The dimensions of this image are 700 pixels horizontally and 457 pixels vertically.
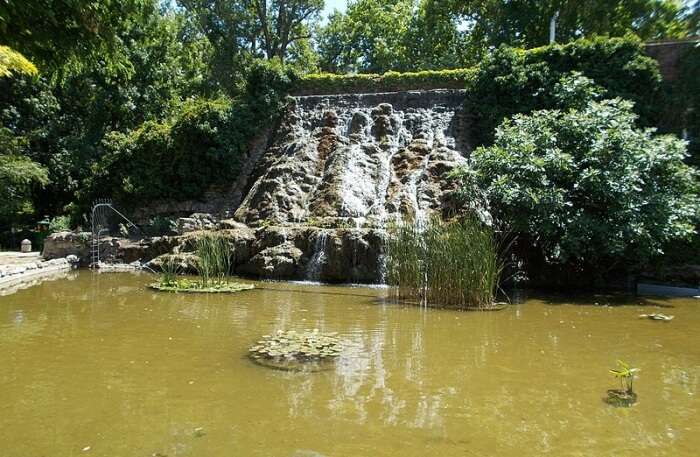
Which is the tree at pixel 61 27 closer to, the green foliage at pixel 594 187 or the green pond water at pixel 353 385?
the green pond water at pixel 353 385

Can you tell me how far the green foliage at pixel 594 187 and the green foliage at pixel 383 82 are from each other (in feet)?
24.7

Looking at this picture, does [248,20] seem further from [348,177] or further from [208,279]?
[208,279]

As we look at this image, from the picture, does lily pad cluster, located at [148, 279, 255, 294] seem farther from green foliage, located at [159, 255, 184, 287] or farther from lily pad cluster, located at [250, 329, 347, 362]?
lily pad cluster, located at [250, 329, 347, 362]

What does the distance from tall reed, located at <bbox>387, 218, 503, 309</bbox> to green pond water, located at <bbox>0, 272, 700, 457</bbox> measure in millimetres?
421

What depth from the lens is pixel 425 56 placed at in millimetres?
27219

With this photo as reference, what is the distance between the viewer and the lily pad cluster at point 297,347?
17.4ft

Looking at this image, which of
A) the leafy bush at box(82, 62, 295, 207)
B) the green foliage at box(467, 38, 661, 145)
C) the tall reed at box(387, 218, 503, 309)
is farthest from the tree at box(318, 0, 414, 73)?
the tall reed at box(387, 218, 503, 309)

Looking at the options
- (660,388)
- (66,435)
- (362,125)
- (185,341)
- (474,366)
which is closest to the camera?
(66,435)

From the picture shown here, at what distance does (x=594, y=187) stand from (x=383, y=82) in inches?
400

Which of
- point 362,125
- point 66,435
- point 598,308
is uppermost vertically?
point 362,125

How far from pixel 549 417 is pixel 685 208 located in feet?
23.0

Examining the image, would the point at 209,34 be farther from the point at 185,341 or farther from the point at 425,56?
the point at 185,341

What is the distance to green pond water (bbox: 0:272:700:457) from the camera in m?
3.43

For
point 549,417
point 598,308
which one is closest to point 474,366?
point 549,417
